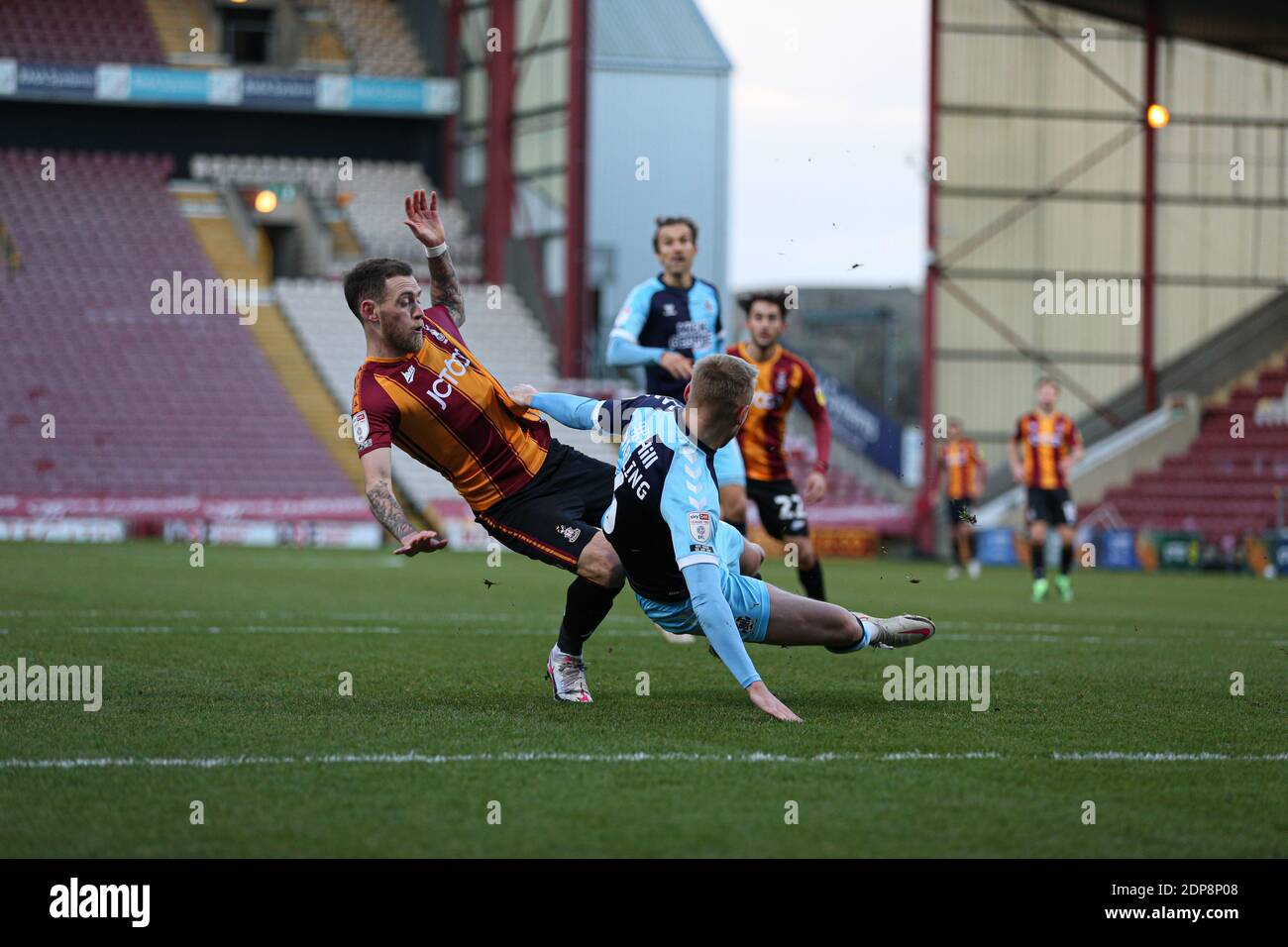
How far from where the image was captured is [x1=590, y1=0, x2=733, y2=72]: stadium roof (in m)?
43.4

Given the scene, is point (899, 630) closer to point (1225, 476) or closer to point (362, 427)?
point (362, 427)

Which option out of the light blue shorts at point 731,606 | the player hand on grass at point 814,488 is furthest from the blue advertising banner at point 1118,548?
the light blue shorts at point 731,606

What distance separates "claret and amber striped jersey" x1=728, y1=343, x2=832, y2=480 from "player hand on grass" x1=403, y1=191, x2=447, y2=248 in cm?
377

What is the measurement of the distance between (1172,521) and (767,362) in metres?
17.9

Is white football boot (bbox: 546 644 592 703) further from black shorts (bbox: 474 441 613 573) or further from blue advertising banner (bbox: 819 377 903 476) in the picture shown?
blue advertising banner (bbox: 819 377 903 476)

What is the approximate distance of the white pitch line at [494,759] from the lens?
5297 millimetres

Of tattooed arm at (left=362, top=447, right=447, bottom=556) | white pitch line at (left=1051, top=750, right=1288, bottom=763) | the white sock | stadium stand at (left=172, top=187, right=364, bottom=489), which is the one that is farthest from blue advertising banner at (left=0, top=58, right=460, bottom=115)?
white pitch line at (left=1051, top=750, right=1288, bottom=763)

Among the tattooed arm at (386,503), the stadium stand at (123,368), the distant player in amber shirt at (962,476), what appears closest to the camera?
the tattooed arm at (386,503)

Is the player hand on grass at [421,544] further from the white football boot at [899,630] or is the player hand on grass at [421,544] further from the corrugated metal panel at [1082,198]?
the corrugated metal panel at [1082,198]

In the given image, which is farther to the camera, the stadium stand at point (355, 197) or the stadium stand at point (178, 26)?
the stadium stand at point (178, 26)

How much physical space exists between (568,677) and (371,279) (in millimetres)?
1888

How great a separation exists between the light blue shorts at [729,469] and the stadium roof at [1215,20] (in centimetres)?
2062

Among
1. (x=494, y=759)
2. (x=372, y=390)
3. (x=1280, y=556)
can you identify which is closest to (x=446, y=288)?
(x=372, y=390)
